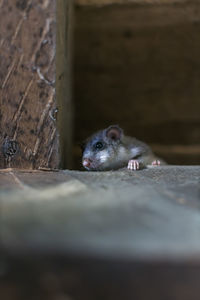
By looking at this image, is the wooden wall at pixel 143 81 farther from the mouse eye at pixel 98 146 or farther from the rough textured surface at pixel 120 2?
the mouse eye at pixel 98 146

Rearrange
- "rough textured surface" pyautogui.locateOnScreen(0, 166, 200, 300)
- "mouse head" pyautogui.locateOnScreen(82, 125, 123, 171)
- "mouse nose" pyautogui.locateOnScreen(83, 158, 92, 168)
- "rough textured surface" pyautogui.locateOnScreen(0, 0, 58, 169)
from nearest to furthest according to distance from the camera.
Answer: "rough textured surface" pyautogui.locateOnScreen(0, 166, 200, 300) → "rough textured surface" pyautogui.locateOnScreen(0, 0, 58, 169) → "mouse nose" pyautogui.locateOnScreen(83, 158, 92, 168) → "mouse head" pyautogui.locateOnScreen(82, 125, 123, 171)

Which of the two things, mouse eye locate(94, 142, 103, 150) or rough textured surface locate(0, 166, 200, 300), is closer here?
rough textured surface locate(0, 166, 200, 300)

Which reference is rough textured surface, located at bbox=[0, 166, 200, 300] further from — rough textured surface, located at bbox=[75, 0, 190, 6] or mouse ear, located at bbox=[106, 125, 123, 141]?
rough textured surface, located at bbox=[75, 0, 190, 6]

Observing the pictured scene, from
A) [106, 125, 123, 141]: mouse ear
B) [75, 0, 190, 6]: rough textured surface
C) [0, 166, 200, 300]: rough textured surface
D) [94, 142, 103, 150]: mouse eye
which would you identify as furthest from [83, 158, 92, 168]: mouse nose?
[0, 166, 200, 300]: rough textured surface

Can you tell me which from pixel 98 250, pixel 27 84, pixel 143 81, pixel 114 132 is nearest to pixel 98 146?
pixel 114 132

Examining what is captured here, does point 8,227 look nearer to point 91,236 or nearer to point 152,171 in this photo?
point 91,236

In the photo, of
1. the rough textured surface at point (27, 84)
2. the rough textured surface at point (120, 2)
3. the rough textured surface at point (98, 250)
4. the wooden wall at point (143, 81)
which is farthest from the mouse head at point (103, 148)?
the rough textured surface at point (98, 250)

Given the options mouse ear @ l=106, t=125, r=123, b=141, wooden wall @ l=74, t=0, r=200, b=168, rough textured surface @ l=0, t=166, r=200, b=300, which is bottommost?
rough textured surface @ l=0, t=166, r=200, b=300
